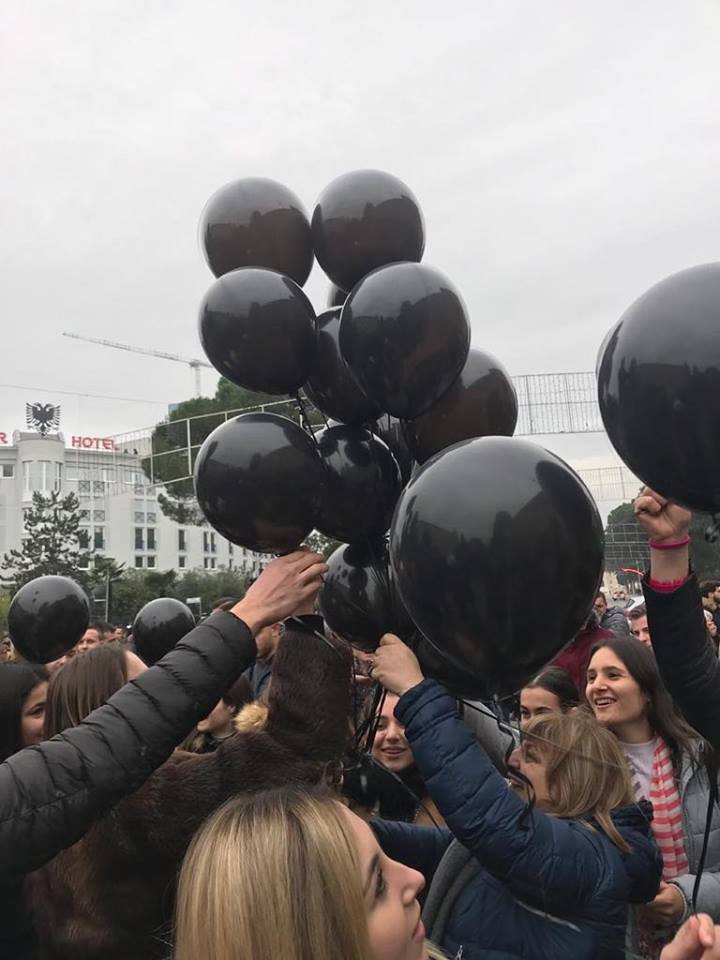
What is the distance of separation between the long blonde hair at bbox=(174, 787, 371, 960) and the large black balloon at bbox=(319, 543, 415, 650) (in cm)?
93

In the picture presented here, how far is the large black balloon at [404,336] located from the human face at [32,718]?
4.42ft

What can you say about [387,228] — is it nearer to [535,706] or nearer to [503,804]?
[503,804]

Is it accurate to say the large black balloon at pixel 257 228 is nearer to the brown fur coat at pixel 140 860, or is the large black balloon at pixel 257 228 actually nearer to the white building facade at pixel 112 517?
the brown fur coat at pixel 140 860

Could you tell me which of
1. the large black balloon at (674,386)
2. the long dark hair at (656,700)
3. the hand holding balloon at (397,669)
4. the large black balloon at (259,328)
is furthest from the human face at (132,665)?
the long dark hair at (656,700)

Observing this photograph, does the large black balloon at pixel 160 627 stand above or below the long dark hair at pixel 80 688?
below

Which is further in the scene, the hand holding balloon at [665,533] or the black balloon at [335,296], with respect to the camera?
the black balloon at [335,296]

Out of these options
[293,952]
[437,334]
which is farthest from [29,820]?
[437,334]

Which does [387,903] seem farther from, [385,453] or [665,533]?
[385,453]

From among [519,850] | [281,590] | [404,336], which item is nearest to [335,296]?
[404,336]

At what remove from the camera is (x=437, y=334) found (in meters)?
2.08

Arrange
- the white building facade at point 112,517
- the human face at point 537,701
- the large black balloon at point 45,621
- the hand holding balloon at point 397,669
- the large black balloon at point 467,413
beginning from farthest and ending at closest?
the white building facade at point 112,517, the large black balloon at point 45,621, the human face at point 537,701, the large black balloon at point 467,413, the hand holding balloon at point 397,669

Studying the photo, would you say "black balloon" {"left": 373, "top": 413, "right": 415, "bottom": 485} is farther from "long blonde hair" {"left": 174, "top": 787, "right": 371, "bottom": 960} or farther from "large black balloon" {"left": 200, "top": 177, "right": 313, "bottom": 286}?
"long blonde hair" {"left": 174, "top": 787, "right": 371, "bottom": 960}

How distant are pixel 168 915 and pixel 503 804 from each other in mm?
738

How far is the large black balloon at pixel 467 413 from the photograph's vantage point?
2.33m
